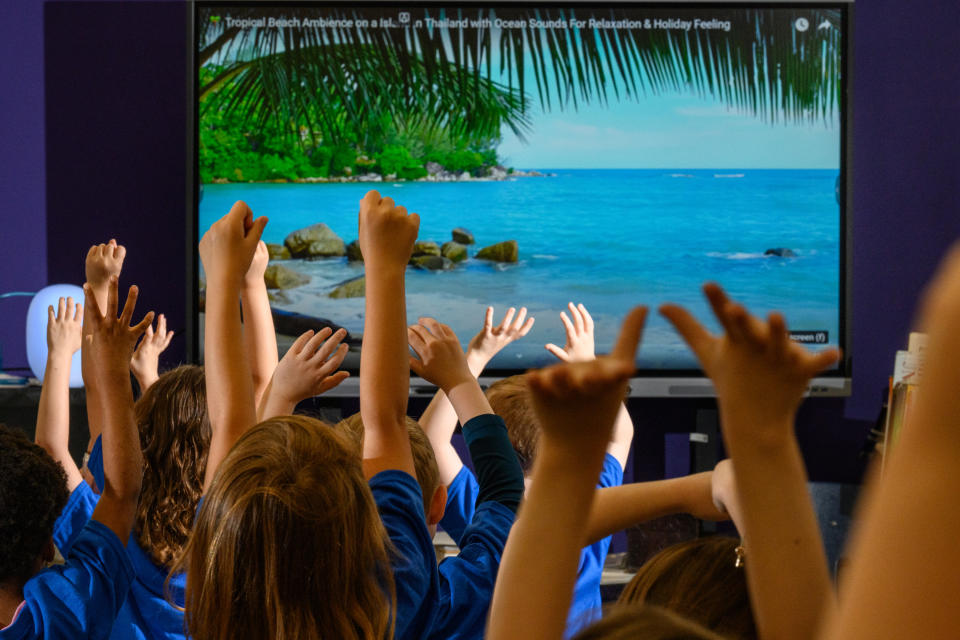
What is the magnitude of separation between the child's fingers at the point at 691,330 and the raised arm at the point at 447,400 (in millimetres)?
1189

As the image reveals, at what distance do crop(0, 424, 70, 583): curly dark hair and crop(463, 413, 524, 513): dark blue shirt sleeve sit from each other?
0.64m

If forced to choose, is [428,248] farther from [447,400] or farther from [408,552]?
[408,552]

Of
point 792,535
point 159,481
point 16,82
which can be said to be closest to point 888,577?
point 792,535

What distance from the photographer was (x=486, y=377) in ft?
10.2

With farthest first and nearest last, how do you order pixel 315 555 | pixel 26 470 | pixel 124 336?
pixel 26 470, pixel 124 336, pixel 315 555

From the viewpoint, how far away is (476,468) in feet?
3.53

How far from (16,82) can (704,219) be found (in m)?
2.33

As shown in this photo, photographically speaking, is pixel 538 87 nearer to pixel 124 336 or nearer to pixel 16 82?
pixel 16 82

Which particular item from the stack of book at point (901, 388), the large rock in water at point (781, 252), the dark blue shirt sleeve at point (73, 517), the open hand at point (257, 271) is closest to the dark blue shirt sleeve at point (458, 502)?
the open hand at point (257, 271)

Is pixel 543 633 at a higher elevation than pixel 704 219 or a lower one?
lower

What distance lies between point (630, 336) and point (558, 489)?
0.08 m

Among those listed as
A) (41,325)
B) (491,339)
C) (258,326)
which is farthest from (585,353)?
(41,325)

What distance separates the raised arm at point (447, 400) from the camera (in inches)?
64.3

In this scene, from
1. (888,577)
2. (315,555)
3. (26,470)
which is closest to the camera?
(888,577)
